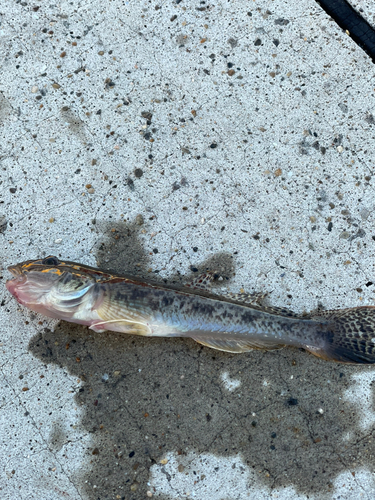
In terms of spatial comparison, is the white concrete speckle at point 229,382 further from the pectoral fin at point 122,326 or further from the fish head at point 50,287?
the fish head at point 50,287

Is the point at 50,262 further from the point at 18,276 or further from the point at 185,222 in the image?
the point at 185,222

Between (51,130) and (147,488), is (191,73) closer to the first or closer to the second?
(51,130)

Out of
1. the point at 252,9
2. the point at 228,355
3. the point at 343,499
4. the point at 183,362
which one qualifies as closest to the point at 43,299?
the point at 183,362

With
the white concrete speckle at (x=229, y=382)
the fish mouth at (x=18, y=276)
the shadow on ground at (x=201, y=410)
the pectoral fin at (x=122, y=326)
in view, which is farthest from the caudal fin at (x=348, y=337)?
the fish mouth at (x=18, y=276)

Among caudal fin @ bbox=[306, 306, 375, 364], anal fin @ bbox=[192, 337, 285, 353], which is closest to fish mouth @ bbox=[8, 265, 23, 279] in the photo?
anal fin @ bbox=[192, 337, 285, 353]

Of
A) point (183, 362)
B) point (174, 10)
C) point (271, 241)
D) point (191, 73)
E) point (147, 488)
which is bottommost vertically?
point (147, 488)

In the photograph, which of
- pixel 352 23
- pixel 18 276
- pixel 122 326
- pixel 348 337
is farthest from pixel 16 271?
pixel 352 23

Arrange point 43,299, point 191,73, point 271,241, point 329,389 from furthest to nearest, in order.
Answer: point 191,73
point 271,241
point 329,389
point 43,299
